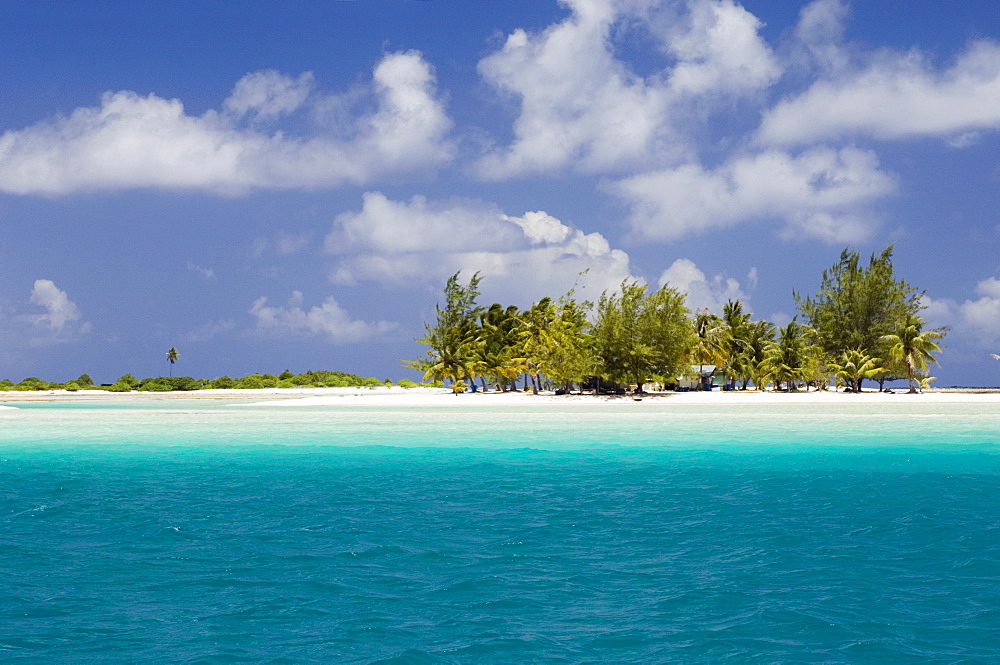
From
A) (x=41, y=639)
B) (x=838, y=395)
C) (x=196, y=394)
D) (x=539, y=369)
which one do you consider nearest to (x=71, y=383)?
(x=196, y=394)

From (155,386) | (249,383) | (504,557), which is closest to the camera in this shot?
(504,557)

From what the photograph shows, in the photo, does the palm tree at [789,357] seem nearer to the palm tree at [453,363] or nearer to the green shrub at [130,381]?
the palm tree at [453,363]

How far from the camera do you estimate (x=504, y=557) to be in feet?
32.7

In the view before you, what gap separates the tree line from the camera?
50.0 m

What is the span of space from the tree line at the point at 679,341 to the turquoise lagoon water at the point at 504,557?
28.1 meters

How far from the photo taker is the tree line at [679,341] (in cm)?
4997

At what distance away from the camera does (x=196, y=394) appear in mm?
67312

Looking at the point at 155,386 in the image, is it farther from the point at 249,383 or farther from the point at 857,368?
the point at 857,368

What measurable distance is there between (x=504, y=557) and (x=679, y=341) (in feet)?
136

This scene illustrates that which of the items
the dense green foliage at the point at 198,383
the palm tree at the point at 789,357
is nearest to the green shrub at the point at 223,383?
the dense green foliage at the point at 198,383

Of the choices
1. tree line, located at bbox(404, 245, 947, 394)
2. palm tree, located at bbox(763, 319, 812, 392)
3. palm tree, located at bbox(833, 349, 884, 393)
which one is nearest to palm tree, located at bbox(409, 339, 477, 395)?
tree line, located at bbox(404, 245, 947, 394)

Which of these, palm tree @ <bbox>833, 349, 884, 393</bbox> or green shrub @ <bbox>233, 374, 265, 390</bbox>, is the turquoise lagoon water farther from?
green shrub @ <bbox>233, 374, 265, 390</bbox>

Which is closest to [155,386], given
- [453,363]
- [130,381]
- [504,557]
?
[130,381]

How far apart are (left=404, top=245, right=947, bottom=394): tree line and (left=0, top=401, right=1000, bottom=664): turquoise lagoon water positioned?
92.1 feet
